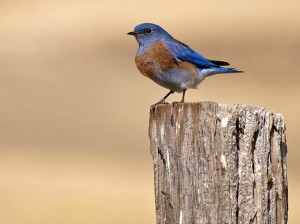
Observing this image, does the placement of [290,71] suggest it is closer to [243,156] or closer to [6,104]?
[6,104]

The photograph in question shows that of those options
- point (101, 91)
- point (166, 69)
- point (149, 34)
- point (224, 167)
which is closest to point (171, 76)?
point (166, 69)

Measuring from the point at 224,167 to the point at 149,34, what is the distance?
485 cm

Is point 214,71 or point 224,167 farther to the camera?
point 214,71

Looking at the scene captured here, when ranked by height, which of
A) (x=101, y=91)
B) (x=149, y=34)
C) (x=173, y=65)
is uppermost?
(x=101, y=91)

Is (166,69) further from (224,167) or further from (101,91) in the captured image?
(101,91)

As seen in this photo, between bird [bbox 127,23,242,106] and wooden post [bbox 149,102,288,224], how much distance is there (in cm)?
387

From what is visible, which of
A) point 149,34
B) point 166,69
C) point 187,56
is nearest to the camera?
point 166,69

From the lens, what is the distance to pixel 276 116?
18.6 ft

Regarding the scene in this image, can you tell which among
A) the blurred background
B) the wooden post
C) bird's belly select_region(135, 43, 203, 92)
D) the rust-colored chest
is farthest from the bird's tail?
the blurred background

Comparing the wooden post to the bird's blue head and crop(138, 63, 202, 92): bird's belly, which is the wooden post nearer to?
crop(138, 63, 202, 92): bird's belly

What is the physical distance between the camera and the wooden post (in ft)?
18.1

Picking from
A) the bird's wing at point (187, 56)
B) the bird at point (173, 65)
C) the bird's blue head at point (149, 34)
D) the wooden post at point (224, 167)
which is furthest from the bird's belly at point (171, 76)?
the wooden post at point (224, 167)

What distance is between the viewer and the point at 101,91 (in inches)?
1022

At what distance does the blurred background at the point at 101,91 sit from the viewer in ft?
58.6
